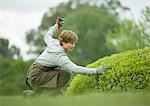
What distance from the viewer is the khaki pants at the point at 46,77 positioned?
23.8 ft

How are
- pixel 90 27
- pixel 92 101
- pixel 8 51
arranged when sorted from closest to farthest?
pixel 92 101, pixel 8 51, pixel 90 27

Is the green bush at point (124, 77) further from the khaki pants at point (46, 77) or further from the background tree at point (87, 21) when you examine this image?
the background tree at point (87, 21)

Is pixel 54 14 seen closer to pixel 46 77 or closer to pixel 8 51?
pixel 8 51

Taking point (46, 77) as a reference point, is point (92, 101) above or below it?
above

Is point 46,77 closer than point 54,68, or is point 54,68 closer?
point 46,77

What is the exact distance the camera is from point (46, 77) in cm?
725

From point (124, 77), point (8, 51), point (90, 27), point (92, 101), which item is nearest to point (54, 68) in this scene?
point (124, 77)

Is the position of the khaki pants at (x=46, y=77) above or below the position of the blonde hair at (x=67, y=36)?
below

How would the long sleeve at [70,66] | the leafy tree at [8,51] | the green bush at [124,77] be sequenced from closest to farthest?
1. the long sleeve at [70,66]
2. the green bush at [124,77]
3. the leafy tree at [8,51]

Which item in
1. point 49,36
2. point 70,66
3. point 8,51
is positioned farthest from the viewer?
point 8,51

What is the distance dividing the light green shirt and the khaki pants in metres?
0.09

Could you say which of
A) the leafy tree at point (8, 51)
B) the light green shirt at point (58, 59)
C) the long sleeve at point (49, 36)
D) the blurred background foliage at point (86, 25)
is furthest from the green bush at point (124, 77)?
the blurred background foliage at point (86, 25)

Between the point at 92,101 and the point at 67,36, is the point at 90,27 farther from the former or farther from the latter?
the point at 92,101

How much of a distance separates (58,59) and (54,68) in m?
0.35
